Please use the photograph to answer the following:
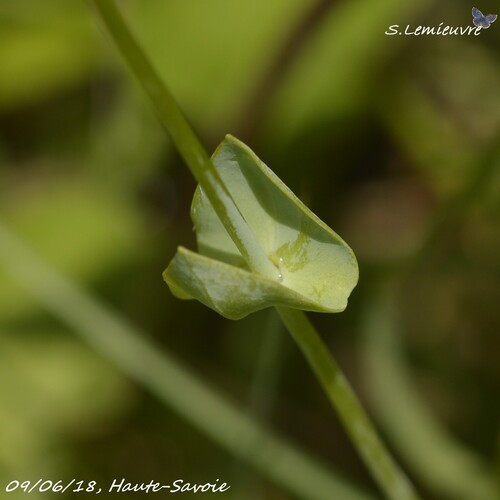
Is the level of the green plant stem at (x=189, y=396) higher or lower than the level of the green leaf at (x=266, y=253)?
lower

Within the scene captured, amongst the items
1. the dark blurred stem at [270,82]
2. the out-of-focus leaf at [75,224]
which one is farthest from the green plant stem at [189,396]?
the dark blurred stem at [270,82]

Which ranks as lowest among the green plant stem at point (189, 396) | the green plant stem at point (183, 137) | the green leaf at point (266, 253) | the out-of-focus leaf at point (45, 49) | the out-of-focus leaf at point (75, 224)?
the green plant stem at point (189, 396)

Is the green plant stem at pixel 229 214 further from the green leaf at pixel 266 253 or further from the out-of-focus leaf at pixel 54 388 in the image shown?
the out-of-focus leaf at pixel 54 388

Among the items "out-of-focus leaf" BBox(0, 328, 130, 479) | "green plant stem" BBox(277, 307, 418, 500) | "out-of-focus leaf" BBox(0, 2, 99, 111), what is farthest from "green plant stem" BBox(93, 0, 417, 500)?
"out-of-focus leaf" BBox(0, 2, 99, 111)

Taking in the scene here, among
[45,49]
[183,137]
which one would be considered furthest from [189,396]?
[45,49]

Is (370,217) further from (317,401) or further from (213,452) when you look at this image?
(213,452)

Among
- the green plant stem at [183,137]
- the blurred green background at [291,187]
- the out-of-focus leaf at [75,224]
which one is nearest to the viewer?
the green plant stem at [183,137]

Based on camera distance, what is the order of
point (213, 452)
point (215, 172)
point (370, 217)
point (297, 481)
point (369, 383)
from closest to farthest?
point (215, 172), point (297, 481), point (213, 452), point (369, 383), point (370, 217)

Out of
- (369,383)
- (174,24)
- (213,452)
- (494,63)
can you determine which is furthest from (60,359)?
(494,63)
